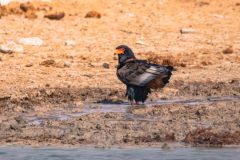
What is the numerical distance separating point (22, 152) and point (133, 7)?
15.0 m

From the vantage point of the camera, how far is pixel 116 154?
11469 mm

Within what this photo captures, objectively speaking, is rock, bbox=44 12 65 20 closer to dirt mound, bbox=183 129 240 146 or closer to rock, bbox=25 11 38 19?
rock, bbox=25 11 38 19

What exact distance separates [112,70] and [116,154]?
718 centimetres

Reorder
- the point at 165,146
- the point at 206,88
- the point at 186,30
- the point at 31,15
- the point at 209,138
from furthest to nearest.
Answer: the point at 31,15 → the point at 186,30 → the point at 206,88 → the point at 209,138 → the point at 165,146

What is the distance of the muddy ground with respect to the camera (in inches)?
498

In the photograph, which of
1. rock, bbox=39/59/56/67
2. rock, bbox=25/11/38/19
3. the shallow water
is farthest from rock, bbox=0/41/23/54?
the shallow water

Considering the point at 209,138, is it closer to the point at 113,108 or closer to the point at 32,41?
the point at 113,108

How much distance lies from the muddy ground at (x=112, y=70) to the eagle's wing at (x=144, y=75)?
1.32 ft

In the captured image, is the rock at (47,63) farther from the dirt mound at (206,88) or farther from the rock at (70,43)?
the dirt mound at (206,88)

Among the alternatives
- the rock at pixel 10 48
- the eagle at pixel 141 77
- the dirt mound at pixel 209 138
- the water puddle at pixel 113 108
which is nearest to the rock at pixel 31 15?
the rock at pixel 10 48

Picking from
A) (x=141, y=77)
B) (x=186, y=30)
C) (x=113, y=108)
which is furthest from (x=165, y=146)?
(x=186, y=30)

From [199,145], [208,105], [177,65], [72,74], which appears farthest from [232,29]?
[199,145]

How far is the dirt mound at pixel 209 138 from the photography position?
1198 cm

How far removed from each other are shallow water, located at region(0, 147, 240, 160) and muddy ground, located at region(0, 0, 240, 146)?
13.0 inches
